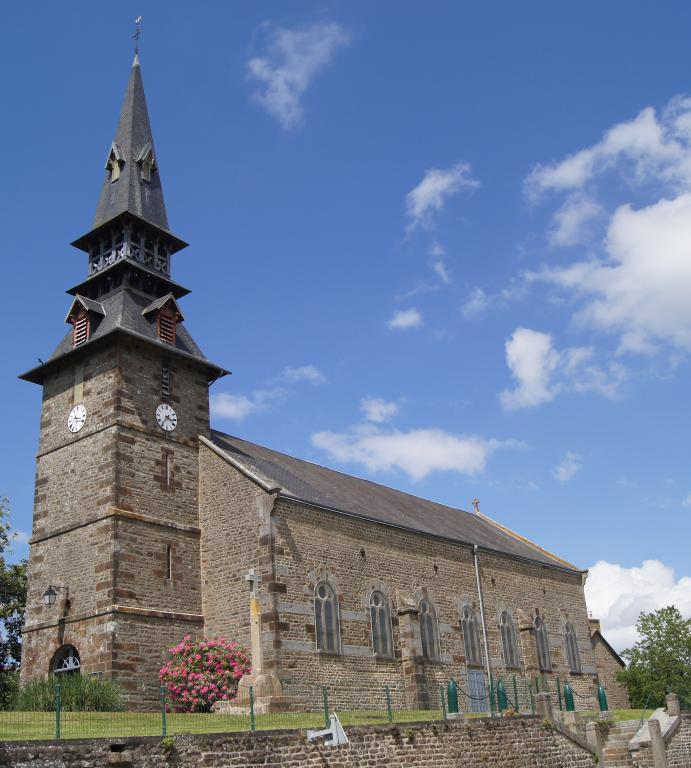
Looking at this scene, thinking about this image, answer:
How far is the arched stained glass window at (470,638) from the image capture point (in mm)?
30453

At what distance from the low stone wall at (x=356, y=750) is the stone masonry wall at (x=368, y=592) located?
17.4 feet

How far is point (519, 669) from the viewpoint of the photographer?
3272cm

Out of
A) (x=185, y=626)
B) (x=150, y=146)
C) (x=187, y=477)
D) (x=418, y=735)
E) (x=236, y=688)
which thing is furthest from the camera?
(x=150, y=146)

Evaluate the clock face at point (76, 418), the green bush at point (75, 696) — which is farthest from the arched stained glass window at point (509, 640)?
the clock face at point (76, 418)

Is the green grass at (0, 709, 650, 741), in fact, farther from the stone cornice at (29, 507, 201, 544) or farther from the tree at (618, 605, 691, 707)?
the tree at (618, 605, 691, 707)

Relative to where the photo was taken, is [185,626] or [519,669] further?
[519,669]

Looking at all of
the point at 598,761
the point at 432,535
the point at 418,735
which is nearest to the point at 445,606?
the point at 432,535

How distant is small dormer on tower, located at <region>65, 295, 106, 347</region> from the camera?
2755cm

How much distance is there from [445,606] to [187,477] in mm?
10339

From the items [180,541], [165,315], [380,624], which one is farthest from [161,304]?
[380,624]

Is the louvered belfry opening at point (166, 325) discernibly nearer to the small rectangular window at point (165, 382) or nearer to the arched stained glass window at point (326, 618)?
the small rectangular window at point (165, 382)

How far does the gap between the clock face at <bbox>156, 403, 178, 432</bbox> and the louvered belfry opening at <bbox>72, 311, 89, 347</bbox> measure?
11.1 feet

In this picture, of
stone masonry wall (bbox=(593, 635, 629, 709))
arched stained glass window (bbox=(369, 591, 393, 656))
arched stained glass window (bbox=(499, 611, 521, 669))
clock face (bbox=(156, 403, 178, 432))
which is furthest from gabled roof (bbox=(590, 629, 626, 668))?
clock face (bbox=(156, 403, 178, 432))

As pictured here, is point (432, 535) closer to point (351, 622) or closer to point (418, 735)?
point (351, 622)
